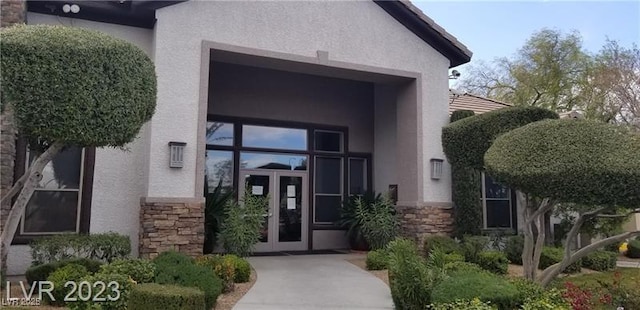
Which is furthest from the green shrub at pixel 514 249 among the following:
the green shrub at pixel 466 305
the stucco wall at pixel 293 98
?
the green shrub at pixel 466 305

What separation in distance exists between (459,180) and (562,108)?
22885 millimetres

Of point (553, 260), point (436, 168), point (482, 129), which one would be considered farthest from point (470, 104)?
point (482, 129)

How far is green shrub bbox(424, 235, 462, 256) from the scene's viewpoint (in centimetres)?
1098

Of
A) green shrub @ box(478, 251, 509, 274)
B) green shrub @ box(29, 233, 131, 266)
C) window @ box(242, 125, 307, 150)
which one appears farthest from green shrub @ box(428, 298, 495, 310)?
window @ box(242, 125, 307, 150)

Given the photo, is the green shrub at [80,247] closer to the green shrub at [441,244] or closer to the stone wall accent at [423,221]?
the stone wall accent at [423,221]

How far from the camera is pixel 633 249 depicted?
16.4 meters

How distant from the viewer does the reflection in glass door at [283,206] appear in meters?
13.5

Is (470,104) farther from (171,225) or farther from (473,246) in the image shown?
(171,225)

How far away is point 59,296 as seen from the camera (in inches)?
260

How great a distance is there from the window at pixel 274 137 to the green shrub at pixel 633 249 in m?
11.8

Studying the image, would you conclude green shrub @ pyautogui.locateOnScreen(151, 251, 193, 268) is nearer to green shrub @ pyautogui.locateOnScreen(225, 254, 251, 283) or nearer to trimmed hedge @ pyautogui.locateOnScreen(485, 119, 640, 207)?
green shrub @ pyautogui.locateOnScreen(225, 254, 251, 283)

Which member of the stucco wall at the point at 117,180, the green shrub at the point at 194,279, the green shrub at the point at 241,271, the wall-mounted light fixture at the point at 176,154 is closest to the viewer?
the green shrub at the point at 194,279

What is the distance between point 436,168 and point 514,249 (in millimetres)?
2829

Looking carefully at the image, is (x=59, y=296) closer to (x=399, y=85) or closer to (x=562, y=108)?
(x=399, y=85)
